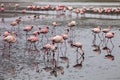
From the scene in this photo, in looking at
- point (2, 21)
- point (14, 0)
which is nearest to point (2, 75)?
point (2, 21)

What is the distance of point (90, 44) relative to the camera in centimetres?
1934

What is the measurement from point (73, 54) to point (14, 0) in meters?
40.8

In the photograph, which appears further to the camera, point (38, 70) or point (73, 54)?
point (73, 54)

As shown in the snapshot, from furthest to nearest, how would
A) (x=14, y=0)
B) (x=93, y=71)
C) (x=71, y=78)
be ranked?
(x=14, y=0) → (x=93, y=71) → (x=71, y=78)

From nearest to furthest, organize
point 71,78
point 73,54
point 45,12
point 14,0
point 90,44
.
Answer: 1. point 71,78
2. point 73,54
3. point 90,44
4. point 45,12
5. point 14,0

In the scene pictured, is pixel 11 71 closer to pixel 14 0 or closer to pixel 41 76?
pixel 41 76

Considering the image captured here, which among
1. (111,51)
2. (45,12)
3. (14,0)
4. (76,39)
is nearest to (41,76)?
(111,51)

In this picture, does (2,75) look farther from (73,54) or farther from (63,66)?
(73,54)

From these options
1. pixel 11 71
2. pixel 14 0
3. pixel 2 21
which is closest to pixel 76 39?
pixel 11 71

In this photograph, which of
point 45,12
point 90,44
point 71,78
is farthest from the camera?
point 45,12

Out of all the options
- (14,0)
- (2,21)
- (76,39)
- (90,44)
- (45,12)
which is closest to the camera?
(90,44)

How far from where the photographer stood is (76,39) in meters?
20.7

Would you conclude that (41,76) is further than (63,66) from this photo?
No

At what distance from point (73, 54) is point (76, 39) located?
12.7 ft
